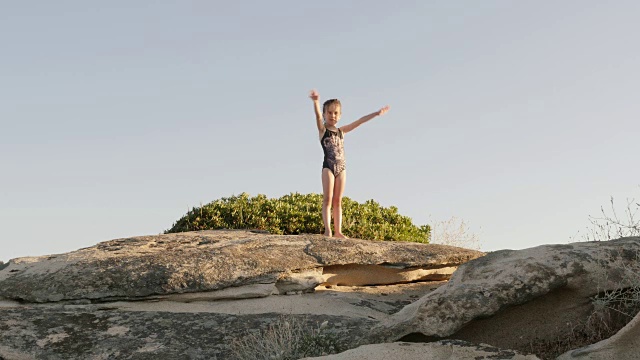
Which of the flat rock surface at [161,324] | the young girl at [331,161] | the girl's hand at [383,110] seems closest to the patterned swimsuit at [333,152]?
the young girl at [331,161]

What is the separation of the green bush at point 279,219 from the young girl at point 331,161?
5.78 feet

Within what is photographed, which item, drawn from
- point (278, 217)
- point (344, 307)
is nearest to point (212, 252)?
point (344, 307)

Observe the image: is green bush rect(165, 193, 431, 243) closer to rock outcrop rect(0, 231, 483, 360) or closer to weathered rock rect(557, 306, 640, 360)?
rock outcrop rect(0, 231, 483, 360)

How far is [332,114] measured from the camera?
43.5 ft

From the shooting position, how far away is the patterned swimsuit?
1311 cm

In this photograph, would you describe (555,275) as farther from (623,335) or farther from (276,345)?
(276,345)

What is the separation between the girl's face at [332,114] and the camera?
13.2 m

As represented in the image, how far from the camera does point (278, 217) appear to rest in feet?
49.1

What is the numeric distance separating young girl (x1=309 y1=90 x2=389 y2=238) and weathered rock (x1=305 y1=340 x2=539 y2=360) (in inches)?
225

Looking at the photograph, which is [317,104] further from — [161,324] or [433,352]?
[433,352]

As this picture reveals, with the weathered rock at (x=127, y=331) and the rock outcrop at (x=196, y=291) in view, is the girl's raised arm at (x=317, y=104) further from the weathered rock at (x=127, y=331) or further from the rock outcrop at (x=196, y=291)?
the weathered rock at (x=127, y=331)

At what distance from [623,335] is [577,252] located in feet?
5.66

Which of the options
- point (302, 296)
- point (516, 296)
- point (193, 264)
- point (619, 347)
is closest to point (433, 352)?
point (516, 296)

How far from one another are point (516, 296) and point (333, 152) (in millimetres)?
5699
